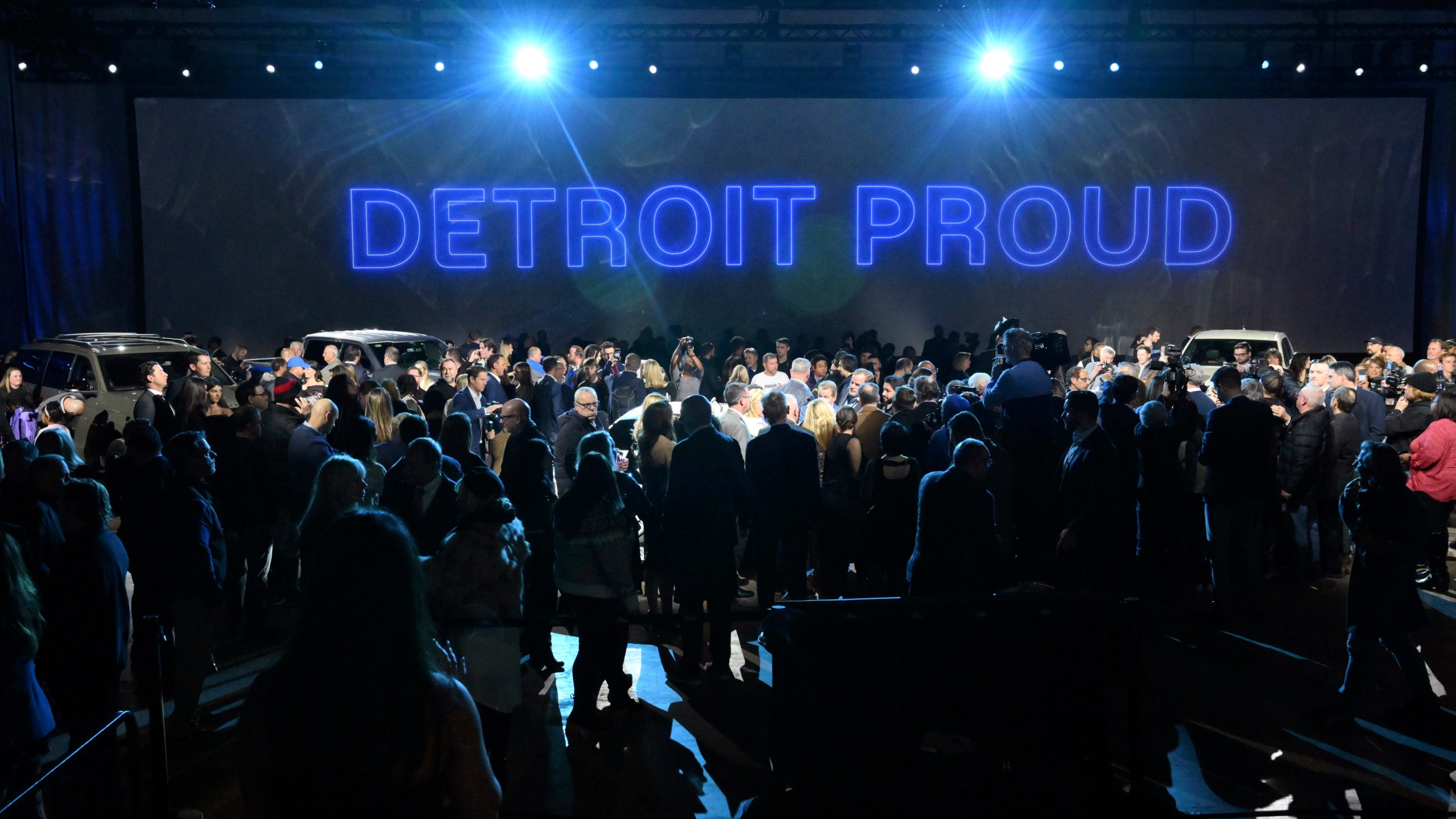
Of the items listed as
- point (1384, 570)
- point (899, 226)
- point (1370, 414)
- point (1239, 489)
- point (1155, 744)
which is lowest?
point (1155, 744)

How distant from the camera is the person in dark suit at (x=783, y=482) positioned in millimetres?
6234

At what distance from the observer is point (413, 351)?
13.7 meters

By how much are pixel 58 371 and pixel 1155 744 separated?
1182 cm

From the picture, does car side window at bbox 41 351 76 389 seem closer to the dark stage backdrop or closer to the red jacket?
the dark stage backdrop

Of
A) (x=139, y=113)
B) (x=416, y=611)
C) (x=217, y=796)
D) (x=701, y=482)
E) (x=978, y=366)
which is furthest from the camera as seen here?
(x=139, y=113)

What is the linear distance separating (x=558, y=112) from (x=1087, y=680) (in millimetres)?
15662

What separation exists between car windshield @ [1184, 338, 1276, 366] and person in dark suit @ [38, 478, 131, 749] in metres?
12.9

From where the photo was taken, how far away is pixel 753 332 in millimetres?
18203

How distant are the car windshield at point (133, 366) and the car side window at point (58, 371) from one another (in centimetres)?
40

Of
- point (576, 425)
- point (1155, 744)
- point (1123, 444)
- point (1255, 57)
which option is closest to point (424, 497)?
point (576, 425)

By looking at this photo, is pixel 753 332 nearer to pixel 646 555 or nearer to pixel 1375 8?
pixel 1375 8

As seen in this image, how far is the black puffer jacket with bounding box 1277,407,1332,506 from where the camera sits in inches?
299

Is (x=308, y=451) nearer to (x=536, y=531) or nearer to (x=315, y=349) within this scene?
(x=536, y=531)

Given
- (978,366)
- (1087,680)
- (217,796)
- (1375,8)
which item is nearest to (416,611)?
(1087,680)
